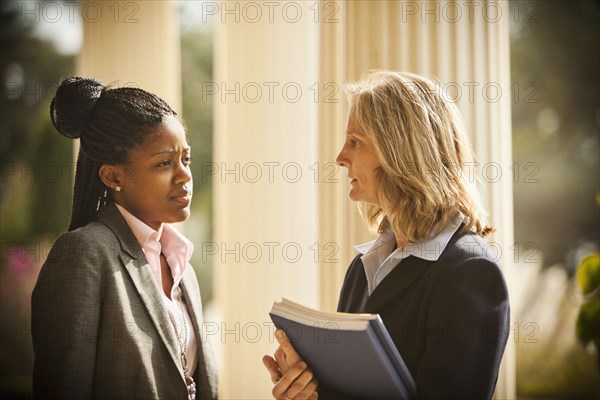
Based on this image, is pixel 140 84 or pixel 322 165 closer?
pixel 322 165

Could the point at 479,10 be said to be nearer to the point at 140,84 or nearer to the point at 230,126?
the point at 230,126

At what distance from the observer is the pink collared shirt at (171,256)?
1562mm

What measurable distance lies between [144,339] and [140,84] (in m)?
1.86

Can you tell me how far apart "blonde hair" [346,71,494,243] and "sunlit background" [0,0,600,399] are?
2.48m

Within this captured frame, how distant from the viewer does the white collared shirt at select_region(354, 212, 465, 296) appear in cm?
151

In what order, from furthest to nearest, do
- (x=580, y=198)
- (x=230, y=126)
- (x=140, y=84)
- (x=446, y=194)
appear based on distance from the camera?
1. (x=580, y=198)
2. (x=140, y=84)
3. (x=230, y=126)
4. (x=446, y=194)

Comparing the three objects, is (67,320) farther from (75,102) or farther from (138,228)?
(75,102)

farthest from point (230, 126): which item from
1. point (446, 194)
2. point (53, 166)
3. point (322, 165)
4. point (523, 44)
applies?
point (523, 44)

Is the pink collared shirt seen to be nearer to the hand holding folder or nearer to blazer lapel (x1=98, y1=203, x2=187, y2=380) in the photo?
blazer lapel (x1=98, y1=203, x2=187, y2=380)

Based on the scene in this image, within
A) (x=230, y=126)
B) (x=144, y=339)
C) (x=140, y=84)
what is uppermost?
(x=140, y=84)

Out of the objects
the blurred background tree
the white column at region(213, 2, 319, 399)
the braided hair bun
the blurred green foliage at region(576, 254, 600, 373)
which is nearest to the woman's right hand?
the braided hair bun

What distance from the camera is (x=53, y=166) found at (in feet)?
15.1

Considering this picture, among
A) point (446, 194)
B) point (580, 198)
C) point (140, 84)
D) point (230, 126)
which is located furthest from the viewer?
point (580, 198)

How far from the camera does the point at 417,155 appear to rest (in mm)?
1566
